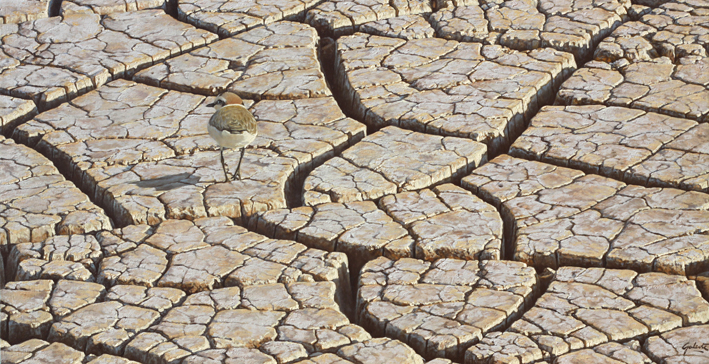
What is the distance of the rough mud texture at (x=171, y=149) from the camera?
427 cm

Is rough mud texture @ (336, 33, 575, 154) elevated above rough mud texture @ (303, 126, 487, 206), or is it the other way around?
rough mud texture @ (336, 33, 575, 154)

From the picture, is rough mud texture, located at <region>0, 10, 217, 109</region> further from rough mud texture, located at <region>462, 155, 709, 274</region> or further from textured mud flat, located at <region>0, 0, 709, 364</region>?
rough mud texture, located at <region>462, 155, 709, 274</region>

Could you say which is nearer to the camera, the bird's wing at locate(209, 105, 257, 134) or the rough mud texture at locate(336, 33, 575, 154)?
the bird's wing at locate(209, 105, 257, 134)

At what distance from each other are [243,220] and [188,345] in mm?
1126

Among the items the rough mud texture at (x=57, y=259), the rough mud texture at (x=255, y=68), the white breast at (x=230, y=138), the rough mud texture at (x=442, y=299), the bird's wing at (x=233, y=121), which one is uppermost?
the bird's wing at (x=233, y=121)

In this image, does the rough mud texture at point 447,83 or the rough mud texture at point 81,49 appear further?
the rough mud texture at point 81,49

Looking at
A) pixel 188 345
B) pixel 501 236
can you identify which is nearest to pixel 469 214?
pixel 501 236

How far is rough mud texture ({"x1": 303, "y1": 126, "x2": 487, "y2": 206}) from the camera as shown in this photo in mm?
4344

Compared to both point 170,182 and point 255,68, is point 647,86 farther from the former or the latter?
point 170,182

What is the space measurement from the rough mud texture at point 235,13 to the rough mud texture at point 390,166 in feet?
5.96

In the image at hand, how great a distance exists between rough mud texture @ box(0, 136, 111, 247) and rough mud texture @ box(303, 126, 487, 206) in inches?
44.3

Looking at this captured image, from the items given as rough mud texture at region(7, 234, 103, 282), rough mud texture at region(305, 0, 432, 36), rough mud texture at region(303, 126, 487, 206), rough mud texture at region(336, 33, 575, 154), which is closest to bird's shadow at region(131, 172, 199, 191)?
rough mud texture at region(7, 234, 103, 282)

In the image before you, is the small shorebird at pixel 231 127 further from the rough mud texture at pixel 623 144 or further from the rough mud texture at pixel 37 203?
the rough mud texture at pixel 623 144
